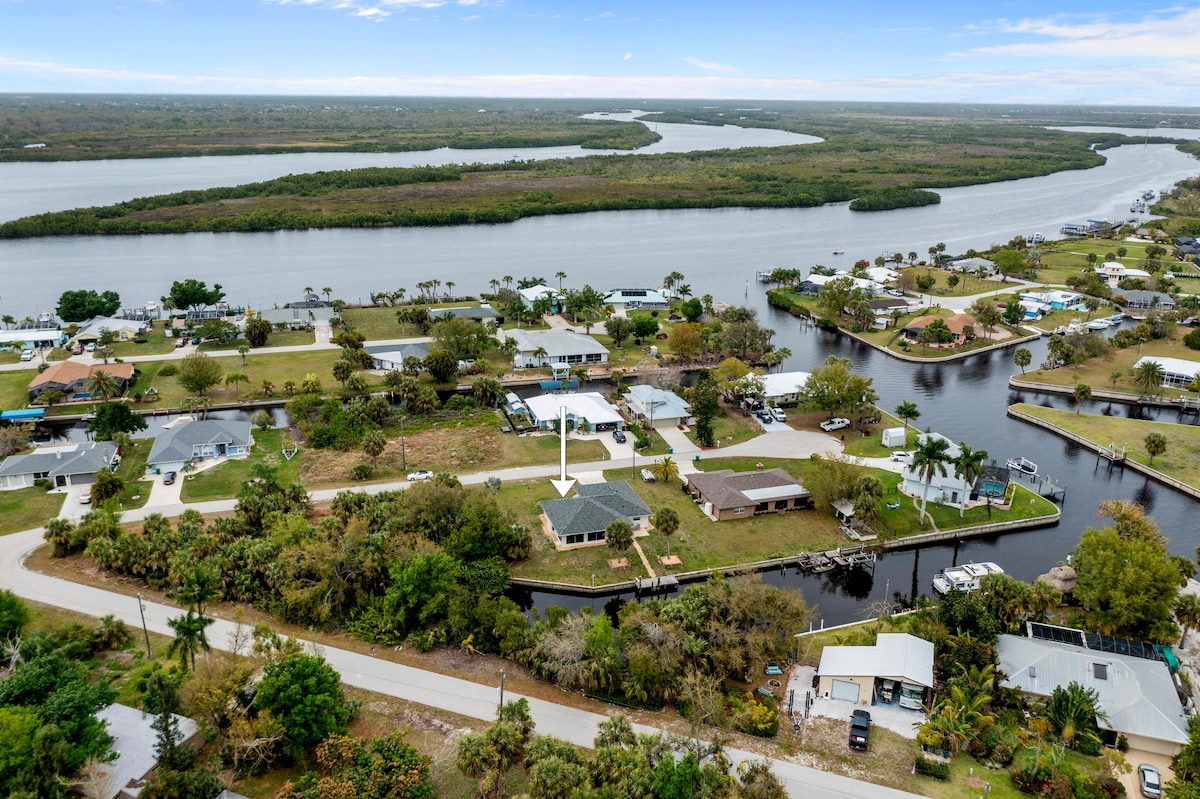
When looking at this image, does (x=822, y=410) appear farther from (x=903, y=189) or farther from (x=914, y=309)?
(x=903, y=189)

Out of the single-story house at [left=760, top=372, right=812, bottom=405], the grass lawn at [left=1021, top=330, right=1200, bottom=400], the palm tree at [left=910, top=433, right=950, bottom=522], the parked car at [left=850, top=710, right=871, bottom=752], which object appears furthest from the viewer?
the grass lawn at [left=1021, top=330, right=1200, bottom=400]

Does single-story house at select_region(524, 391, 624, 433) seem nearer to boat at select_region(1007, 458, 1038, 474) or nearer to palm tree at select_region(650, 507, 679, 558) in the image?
palm tree at select_region(650, 507, 679, 558)

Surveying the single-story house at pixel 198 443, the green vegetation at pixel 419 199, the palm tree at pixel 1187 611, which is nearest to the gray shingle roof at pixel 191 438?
the single-story house at pixel 198 443

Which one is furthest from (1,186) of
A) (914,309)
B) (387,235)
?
(914,309)

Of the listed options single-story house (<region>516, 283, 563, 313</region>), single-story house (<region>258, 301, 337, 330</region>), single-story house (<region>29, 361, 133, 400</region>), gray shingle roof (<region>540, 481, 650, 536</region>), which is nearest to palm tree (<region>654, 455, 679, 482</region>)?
gray shingle roof (<region>540, 481, 650, 536</region>)

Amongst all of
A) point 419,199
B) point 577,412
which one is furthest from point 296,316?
point 419,199

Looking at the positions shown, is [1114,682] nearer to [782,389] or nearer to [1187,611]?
[1187,611]
